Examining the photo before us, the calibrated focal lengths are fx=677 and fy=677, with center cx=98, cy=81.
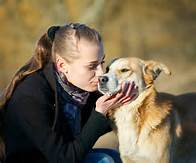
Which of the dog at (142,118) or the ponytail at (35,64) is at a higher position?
the ponytail at (35,64)

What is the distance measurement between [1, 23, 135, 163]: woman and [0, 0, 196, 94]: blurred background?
7.44 meters

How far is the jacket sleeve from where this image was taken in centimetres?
390

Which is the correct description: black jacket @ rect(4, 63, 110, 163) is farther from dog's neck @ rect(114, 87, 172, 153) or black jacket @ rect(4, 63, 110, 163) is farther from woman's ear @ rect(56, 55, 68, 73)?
dog's neck @ rect(114, 87, 172, 153)

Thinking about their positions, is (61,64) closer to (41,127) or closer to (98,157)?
(41,127)

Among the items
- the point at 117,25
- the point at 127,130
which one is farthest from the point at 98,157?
the point at 117,25

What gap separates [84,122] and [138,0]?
25.4 feet

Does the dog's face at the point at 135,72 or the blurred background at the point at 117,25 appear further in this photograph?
the blurred background at the point at 117,25

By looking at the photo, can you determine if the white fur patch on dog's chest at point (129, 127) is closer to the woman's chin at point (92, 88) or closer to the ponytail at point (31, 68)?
the woman's chin at point (92, 88)

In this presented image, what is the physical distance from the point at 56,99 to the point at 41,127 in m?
0.20

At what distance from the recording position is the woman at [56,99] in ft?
12.8

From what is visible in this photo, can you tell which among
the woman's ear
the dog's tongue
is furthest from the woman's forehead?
the dog's tongue

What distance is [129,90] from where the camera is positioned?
14.0 feet

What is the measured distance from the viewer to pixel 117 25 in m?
11.8

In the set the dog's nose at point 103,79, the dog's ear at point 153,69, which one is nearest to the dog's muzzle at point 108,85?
the dog's nose at point 103,79
